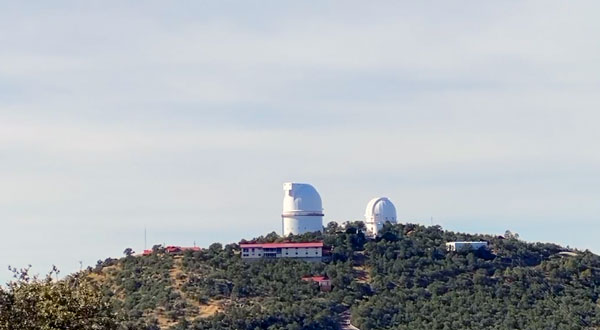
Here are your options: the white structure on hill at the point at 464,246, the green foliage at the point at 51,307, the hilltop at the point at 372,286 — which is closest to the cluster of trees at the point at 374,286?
the hilltop at the point at 372,286

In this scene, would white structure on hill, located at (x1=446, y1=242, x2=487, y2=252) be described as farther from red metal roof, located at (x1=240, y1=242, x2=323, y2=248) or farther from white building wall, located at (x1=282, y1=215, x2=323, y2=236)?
red metal roof, located at (x1=240, y1=242, x2=323, y2=248)

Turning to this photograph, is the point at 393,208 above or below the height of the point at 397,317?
above

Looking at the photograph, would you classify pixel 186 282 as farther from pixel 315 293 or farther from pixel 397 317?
pixel 397 317

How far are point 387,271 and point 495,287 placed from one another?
1190 cm

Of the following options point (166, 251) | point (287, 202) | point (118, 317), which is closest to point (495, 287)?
point (287, 202)

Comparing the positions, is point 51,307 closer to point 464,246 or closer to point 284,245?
point 284,245

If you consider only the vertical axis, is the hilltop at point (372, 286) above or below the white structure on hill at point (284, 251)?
below

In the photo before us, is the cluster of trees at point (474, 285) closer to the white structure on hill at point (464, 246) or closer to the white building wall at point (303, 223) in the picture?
the white structure on hill at point (464, 246)

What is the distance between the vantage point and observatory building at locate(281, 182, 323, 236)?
141 meters

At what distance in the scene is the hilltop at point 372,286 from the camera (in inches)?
4574

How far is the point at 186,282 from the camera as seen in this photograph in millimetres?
125812

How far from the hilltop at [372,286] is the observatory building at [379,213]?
78.0 inches

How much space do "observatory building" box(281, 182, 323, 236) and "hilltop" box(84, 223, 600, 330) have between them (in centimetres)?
211

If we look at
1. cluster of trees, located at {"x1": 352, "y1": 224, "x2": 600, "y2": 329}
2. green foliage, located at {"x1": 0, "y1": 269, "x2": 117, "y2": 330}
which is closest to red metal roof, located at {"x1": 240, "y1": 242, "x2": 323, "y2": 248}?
cluster of trees, located at {"x1": 352, "y1": 224, "x2": 600, "y2": 329}
